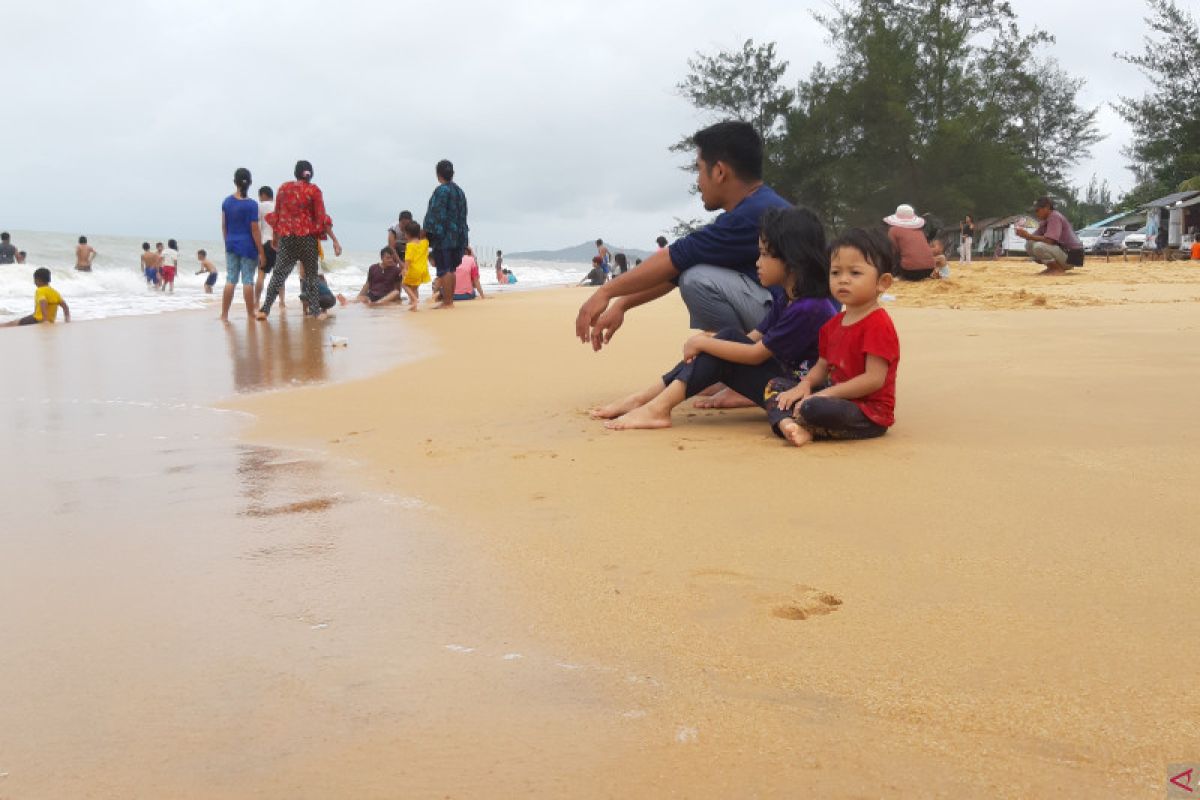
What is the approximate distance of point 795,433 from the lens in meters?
Answer: 3.29

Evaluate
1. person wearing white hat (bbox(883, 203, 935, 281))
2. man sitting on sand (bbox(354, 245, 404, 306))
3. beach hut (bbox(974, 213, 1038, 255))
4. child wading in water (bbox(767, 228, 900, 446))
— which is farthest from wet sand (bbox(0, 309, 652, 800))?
beach hut (bbox(974, 213, 1038, 255))

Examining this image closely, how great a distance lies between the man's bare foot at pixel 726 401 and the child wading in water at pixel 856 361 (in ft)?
2.64

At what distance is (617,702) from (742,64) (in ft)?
144

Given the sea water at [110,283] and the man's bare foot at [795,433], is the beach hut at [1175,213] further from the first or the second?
the man's bare foot at [795,433]

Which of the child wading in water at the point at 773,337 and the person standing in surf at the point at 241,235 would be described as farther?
the person standing in surf at the point at 241,235

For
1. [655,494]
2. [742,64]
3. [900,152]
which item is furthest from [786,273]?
[742,64]

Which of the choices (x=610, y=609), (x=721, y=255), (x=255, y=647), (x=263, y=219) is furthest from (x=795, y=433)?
(x=263, y=219)

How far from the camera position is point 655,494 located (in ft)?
8.92

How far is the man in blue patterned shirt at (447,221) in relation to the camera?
1164 cm

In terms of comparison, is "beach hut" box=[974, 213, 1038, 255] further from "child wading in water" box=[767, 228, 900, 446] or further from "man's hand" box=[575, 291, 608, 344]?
"child wading in water" box=[767, 228, 900, 446]

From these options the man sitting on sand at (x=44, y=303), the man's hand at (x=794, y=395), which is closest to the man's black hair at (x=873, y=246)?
the man's hand at (x=794, y=395)

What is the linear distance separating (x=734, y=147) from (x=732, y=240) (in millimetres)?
348

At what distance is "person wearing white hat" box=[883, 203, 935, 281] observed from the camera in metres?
11.8

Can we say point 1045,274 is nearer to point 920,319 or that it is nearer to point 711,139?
point 920,319
